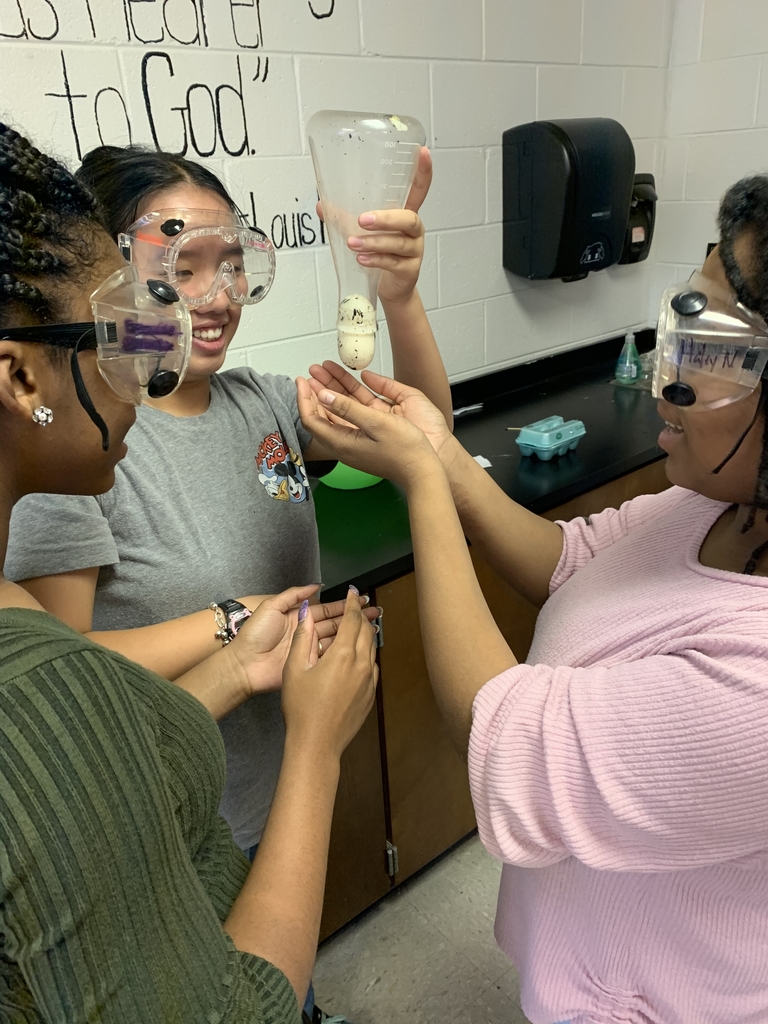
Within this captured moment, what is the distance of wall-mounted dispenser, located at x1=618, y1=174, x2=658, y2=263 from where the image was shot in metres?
2.44

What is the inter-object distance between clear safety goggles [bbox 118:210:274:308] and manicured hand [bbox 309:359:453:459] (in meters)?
0.17

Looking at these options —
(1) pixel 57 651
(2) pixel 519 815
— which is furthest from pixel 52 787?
(2) pixel 519 815

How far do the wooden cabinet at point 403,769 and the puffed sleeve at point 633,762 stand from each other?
669 millimetres

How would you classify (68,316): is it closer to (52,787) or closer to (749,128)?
(52,787)

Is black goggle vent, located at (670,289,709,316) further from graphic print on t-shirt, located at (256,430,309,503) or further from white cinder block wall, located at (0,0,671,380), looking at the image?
white cinder block wall, located at (0,0,671,380)

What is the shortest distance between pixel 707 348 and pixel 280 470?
67 cm

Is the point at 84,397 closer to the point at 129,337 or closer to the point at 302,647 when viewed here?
the point at 129,337

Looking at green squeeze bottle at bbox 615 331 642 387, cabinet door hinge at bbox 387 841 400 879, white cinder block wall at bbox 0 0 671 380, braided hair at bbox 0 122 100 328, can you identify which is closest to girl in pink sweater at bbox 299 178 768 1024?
braided hair at bbox 0 122 100 328

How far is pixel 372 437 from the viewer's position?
0.99m

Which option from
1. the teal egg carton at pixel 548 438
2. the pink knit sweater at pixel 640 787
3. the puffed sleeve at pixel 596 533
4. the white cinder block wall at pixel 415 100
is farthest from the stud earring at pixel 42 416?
the teal egg carton at pixel 548 438

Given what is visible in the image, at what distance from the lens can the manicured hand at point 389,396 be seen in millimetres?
1092

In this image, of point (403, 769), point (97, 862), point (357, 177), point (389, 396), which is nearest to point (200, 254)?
point (357, 177)

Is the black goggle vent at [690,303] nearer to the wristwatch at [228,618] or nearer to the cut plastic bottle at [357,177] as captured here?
the cut plastic bottle at [357,177]

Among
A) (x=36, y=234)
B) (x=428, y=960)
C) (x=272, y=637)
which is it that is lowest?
(x=428, y=960)
